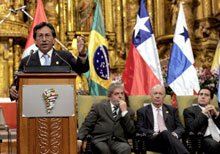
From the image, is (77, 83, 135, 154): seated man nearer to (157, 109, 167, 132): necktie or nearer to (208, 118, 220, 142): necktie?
(157, 109, 167, 132): necktie

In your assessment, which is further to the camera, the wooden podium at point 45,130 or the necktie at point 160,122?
the necktie at point 160,122

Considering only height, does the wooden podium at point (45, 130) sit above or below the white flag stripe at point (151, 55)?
below

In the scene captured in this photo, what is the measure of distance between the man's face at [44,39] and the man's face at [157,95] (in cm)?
149

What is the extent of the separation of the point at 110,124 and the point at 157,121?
23.1 inches

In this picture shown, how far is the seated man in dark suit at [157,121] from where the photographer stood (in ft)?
12.6

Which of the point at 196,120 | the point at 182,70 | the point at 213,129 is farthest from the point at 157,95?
the point at 182,70

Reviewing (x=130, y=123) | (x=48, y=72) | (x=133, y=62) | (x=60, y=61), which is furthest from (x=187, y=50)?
(x=48, y=72)

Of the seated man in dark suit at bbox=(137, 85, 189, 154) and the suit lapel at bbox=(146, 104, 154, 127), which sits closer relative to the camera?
the seated man in dark suit at bbox=(137, 85, 189, 154)

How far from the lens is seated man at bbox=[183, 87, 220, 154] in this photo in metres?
3.98

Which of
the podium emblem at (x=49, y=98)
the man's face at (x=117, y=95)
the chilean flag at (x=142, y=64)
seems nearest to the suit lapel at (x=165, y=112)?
the man's face at (x=117, y=95)

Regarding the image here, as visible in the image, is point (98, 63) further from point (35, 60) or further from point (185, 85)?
point (35, 60)

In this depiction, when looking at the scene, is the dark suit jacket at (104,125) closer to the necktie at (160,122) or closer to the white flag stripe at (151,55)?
the necktie at (160,122)

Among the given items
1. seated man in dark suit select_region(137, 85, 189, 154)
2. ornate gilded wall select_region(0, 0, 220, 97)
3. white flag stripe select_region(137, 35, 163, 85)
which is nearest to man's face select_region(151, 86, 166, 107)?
seated man in dark suit select_region(137, 85, 189, 154)

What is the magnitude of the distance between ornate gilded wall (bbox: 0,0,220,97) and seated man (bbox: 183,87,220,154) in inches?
130
